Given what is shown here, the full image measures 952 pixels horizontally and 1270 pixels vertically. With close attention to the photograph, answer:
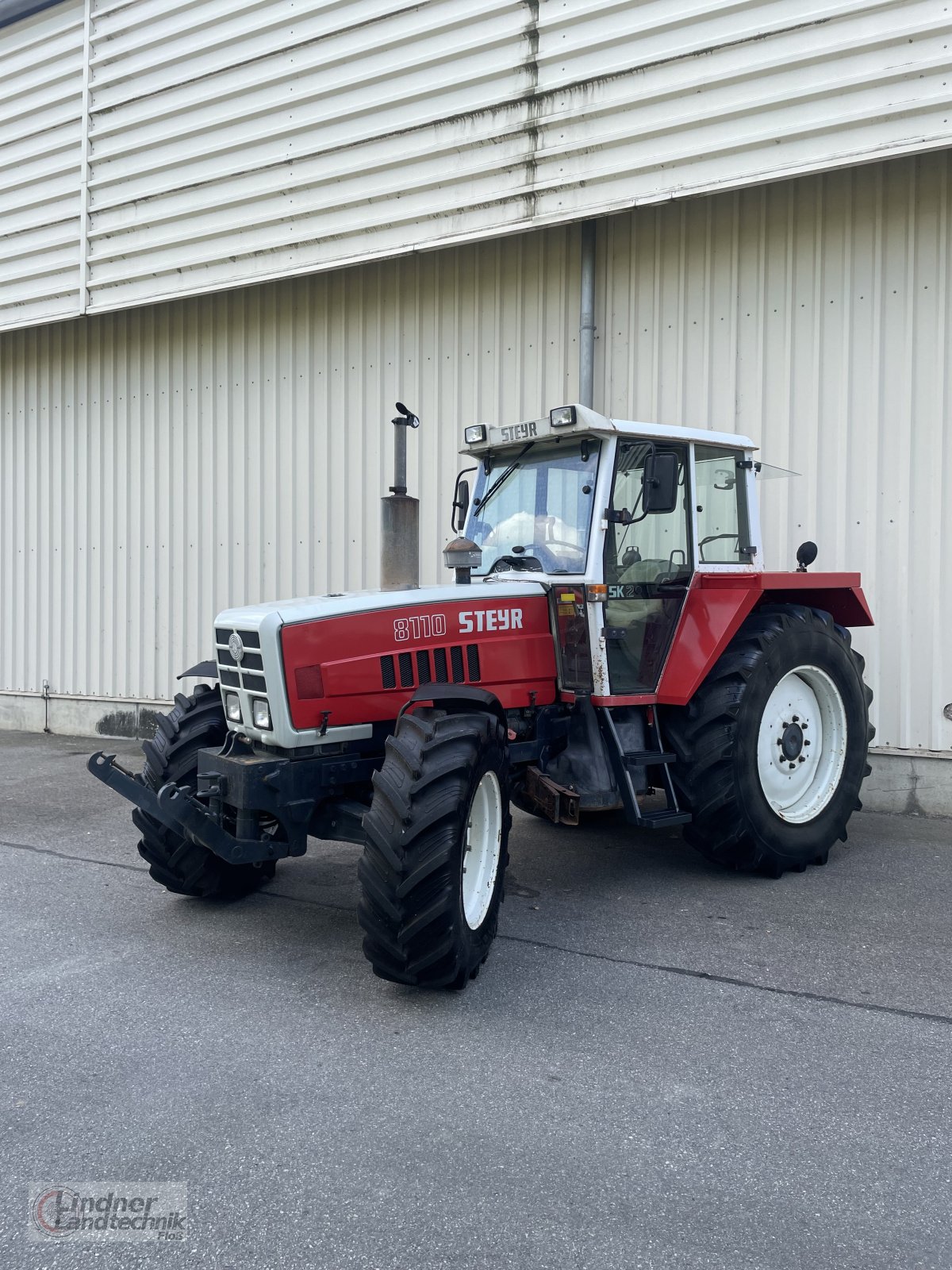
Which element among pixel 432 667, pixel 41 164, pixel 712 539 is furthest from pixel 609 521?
pixel 41 164

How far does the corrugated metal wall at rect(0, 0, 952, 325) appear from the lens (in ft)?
22.9

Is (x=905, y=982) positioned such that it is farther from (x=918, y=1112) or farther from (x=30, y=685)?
(x=30, y=685)

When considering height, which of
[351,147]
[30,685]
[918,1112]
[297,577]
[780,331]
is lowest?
[918,1112]

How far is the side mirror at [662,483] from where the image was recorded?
5055 mm

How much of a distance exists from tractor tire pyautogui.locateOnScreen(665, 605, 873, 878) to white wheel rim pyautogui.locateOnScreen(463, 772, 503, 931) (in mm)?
1442

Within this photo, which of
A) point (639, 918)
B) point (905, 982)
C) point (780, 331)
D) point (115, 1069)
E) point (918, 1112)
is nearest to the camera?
point (918, 1112)

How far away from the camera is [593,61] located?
308 inches

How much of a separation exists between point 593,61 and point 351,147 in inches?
88.9

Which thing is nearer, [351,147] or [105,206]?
[351,147]

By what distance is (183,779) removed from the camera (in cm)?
495

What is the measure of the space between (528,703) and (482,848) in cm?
95

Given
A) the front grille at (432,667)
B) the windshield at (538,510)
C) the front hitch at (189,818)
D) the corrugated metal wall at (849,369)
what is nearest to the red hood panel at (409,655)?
the front grille at (432,667)

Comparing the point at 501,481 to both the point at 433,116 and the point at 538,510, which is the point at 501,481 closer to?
the point at 538,510

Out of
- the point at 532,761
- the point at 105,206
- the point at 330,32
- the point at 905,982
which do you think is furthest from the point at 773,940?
the point at 105,206
